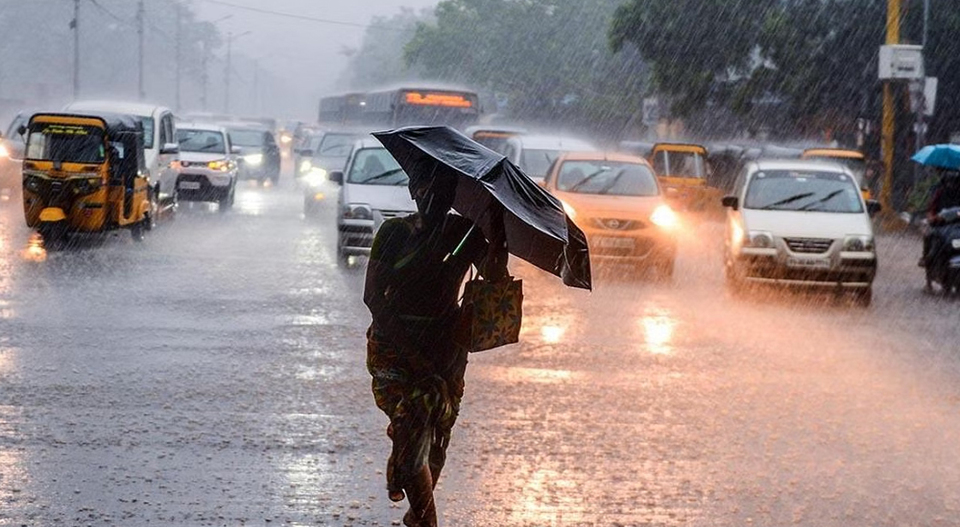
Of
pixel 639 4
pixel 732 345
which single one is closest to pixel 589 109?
pixel 639 4

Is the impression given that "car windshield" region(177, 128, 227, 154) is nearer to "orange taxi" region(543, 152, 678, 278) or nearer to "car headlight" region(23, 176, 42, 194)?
"car headlight" region(23, 176, 42, 194)

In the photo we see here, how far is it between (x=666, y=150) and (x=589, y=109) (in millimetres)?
33382

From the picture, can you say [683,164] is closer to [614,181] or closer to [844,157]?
[844,157]

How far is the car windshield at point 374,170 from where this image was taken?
20.5 metres

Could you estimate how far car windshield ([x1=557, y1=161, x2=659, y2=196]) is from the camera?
20.9m

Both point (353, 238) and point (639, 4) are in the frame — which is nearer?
point (353, 238)

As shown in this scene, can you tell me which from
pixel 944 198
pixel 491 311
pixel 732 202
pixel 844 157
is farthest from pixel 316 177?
pixel 491 311

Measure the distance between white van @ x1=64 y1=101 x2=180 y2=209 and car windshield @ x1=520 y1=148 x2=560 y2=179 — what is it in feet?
18.7

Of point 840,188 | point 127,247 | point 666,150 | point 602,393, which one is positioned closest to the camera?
point 602,393

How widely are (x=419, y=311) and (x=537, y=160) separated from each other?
63.8 feet

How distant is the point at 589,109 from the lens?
232 feet

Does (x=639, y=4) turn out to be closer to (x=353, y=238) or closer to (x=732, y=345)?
(x=353, y=238)

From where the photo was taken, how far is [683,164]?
37.8 m

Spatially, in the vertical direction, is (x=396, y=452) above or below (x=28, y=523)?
above
